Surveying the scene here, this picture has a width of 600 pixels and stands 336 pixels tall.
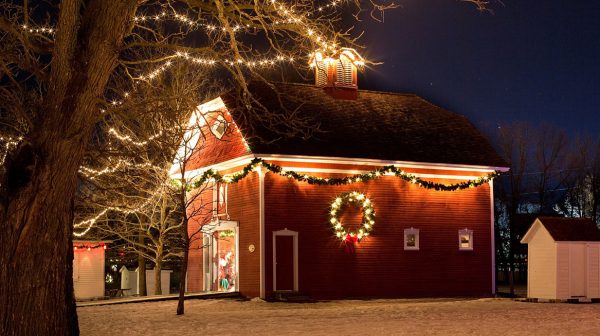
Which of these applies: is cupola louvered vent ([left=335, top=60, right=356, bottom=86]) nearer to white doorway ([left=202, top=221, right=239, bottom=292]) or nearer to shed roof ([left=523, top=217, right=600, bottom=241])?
white doorway ([left=202, top=221, right=239, bottom=292])

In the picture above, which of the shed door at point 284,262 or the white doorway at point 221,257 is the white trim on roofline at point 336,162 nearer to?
the white doorway at point 221,257

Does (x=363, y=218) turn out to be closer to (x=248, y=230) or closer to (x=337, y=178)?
(x=337, y=178)

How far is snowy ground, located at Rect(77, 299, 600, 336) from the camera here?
16812 millimetres

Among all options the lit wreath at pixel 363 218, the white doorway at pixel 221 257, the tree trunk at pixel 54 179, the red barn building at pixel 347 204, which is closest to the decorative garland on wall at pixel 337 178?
the red barn building at pixel 347 204

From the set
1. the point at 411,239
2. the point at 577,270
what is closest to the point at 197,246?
the point at 411,239

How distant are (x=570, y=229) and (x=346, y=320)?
32.8ft

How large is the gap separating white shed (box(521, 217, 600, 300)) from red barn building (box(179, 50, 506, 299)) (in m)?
5.55

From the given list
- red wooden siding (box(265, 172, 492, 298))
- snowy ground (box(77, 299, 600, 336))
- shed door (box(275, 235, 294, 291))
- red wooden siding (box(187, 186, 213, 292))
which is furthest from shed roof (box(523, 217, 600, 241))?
red wooden siding (box(187, 186, 213, 292))

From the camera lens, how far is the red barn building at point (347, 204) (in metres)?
28.5

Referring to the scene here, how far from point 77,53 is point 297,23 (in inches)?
122

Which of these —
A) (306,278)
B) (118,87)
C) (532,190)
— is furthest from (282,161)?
(532,190)

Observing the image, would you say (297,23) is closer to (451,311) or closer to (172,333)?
(172,333)

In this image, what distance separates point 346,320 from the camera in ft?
63.0

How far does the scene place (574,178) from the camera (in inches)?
2167
